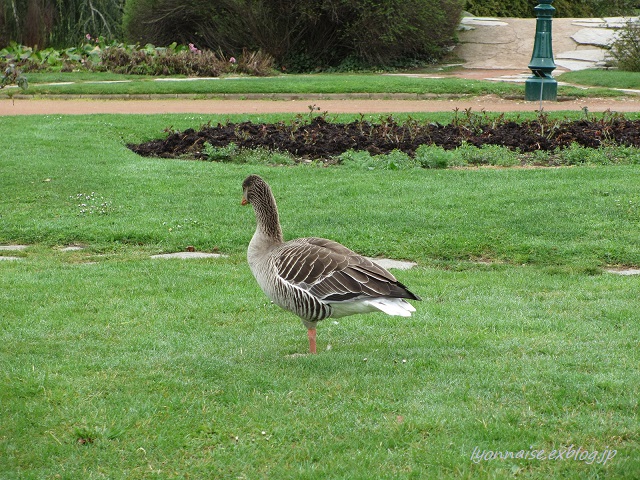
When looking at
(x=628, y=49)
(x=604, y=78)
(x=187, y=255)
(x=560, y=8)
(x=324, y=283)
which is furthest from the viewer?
(x=560, y=8)

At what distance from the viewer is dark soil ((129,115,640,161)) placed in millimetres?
12875

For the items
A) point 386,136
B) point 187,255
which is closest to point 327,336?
point 187,255

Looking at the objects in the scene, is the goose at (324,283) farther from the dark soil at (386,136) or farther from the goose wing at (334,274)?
the dark soil at (386,136)

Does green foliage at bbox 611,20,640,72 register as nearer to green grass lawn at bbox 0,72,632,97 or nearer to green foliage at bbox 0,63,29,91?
green grass lawn at bbox 0,72,632,97

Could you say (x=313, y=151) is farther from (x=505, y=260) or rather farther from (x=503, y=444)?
(x=503, y=444)

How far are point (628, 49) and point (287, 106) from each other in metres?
12.7

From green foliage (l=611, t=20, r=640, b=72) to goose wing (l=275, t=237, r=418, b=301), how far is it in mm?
22168

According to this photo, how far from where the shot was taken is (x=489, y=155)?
12.2 meters

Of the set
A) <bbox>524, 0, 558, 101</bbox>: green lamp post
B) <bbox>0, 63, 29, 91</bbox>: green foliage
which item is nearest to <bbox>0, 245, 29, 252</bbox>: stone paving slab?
<bbox>0, 63, 29, 91</bbox>: green foliage

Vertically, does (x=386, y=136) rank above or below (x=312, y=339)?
above

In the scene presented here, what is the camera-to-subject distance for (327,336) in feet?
20.7

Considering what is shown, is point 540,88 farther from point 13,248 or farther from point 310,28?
point 13,248

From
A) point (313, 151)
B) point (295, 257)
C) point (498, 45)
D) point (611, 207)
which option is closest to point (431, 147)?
point (313, 151)

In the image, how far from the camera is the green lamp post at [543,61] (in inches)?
738
